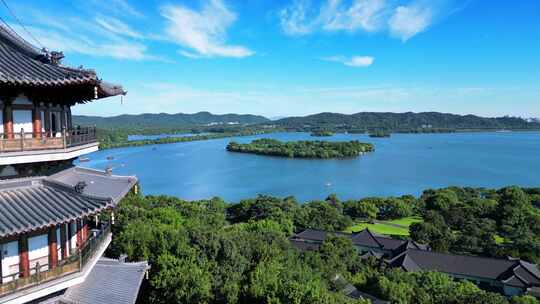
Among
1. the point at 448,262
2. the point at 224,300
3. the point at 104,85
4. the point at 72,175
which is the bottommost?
the point at 448,262

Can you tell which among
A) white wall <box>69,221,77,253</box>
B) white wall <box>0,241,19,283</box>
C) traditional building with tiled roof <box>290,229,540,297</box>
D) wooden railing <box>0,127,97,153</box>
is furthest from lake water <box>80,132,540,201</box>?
white wall <box>0,241,19,283</box>

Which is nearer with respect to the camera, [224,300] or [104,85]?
[104,85]

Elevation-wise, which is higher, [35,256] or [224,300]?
[35,256]

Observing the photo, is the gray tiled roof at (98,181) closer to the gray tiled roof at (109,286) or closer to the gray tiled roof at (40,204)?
the gray tiled roof at (40,204)

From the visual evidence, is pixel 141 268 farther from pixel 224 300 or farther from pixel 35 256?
pixel 224 300

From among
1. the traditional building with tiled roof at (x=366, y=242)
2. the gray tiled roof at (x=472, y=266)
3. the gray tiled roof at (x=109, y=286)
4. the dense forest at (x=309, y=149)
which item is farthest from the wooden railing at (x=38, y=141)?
the dense forest at (x=309, y=149)

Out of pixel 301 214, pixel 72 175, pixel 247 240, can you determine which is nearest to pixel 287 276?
pixel 247 240
